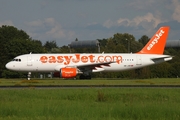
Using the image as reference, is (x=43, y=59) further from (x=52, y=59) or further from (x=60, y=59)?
(x=60, y=59)

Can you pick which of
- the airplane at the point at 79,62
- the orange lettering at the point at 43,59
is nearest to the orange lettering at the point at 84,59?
the airplane at the point at 79,62

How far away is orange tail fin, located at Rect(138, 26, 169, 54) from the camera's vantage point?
203 feet

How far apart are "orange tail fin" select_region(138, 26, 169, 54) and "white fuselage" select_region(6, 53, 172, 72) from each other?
6.28ft

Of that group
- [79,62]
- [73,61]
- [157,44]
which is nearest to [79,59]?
[79,62]

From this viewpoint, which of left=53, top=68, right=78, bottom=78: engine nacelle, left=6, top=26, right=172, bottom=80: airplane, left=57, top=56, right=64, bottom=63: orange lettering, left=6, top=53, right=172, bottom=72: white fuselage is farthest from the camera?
left=57, top=56, right=64, bottom=63: orange lettering

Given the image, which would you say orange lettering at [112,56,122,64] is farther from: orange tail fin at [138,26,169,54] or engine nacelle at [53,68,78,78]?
engine nacelle at [53,68,78,78]

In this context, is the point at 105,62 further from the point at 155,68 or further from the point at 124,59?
the point at 155,68

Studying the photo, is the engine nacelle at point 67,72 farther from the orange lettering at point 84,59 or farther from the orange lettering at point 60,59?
the orange lettering at point 84,59

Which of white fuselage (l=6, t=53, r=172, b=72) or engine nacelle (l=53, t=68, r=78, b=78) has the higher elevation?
white fuselage (l=6, t=53, r=172, b=72)

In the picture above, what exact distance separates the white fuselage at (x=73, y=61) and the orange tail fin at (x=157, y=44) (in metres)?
1.91

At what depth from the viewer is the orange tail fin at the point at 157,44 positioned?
6184 cm

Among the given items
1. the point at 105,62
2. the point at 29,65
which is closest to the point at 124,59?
the point at 105,62

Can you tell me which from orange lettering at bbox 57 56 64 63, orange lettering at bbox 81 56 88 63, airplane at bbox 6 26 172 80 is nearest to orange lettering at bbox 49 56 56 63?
airplane at bbox 6 26 172 80

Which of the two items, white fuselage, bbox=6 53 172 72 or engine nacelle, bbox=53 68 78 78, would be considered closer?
engine nacelle, bbox=53 68 78 78
